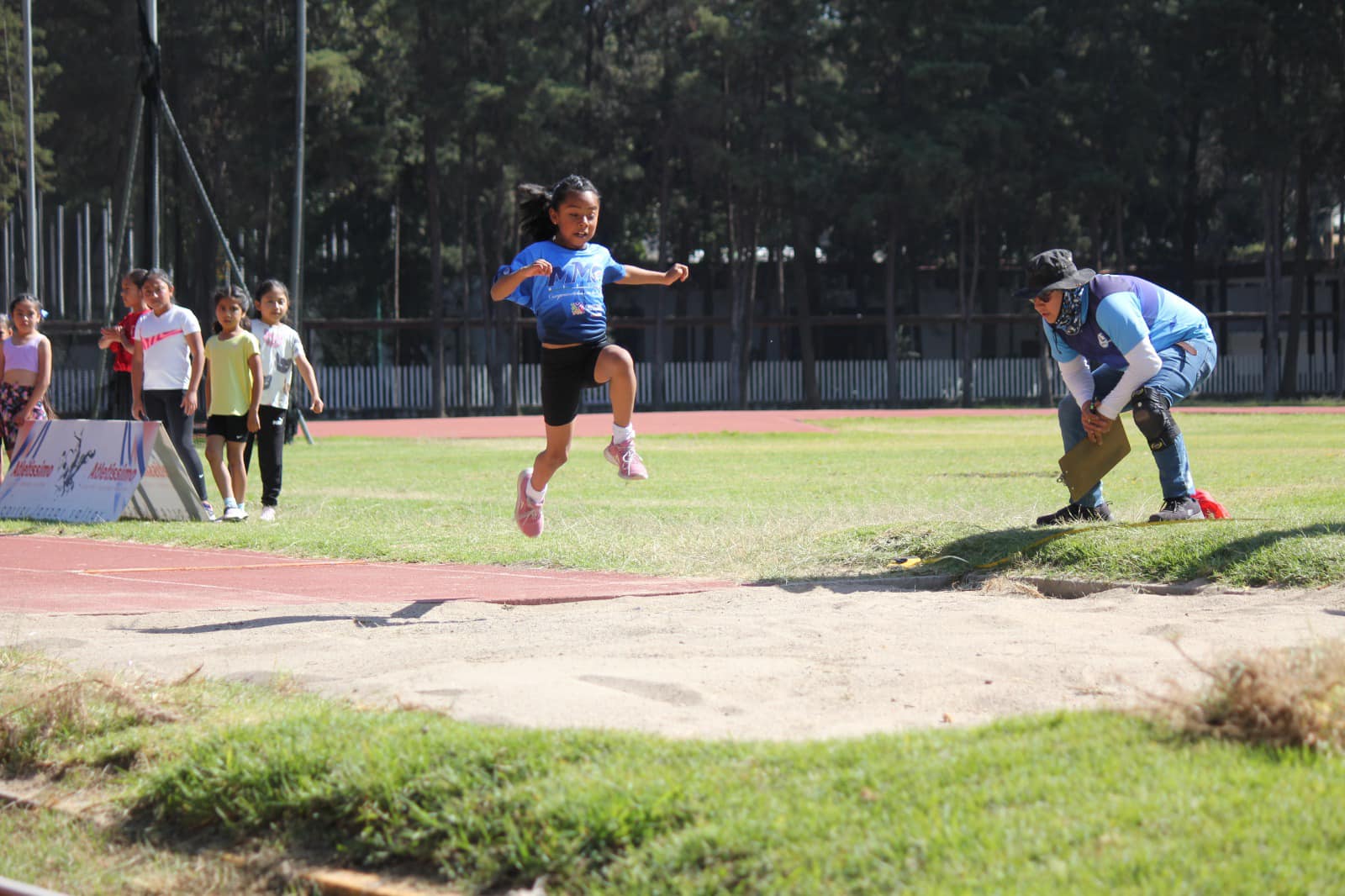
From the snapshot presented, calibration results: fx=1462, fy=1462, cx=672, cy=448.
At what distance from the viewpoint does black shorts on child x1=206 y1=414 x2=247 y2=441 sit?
1154 cm

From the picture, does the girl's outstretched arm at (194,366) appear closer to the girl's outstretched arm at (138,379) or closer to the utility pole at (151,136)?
the girl's outstretched arm at (138,379)

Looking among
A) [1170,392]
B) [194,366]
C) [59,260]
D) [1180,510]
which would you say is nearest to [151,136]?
[194,366]

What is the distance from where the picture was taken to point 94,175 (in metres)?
37.6

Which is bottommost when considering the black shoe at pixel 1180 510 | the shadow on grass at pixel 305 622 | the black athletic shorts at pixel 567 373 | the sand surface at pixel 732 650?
the shadow on grass at pixel 305 622

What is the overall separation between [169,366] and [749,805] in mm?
A: 9570

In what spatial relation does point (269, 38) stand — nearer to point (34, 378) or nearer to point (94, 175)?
point (94, 175)

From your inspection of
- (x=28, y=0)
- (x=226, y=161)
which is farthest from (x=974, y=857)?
(x=226, y=161)

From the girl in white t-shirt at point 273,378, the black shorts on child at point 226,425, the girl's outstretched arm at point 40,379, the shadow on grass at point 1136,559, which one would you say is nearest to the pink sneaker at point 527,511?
the shadow on grass at point 1136,559

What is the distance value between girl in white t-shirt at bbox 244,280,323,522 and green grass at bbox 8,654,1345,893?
7.40m

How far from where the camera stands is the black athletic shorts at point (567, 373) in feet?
25.7

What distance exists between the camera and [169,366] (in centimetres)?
1188

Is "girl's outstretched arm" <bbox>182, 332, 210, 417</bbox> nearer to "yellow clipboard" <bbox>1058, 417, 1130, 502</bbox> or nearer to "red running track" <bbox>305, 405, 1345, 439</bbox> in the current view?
"yellow clipboard" <bbox>1058, 417, 1130, 502</bbox>

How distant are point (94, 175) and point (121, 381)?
24.5 metres

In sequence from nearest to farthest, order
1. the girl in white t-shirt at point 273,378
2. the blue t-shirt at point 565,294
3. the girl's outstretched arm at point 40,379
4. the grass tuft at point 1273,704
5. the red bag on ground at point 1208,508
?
1. the grass tuft at point 1273,704
2. the blue t-shirt at point 565,294
3. the red bag on ground at point 1208,508
4. the girl in white t-shirt at point 273,378
5. the girl's outstretched arm at point 40,379
